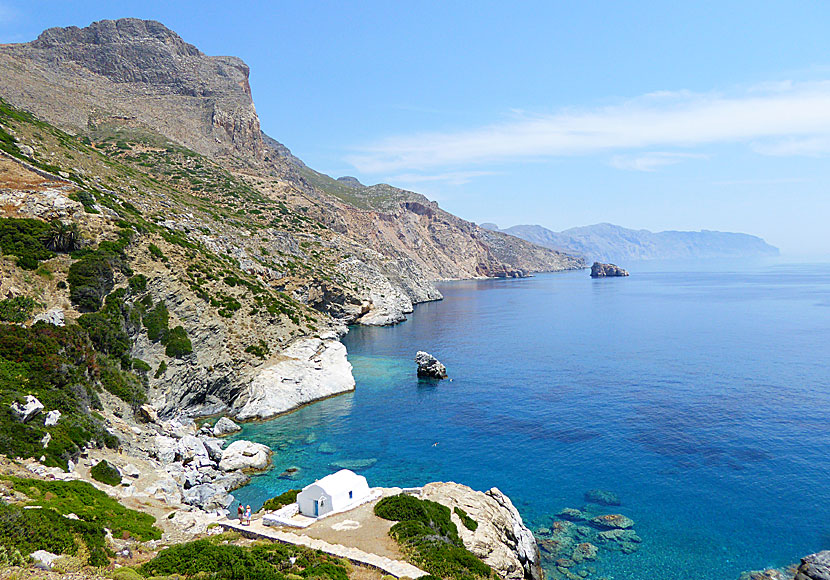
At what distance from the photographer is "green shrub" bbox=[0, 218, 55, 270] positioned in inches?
1779

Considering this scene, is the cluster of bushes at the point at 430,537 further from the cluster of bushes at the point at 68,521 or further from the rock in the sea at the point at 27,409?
the rock in the sea at the point at 27,409

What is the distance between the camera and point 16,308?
133 ft

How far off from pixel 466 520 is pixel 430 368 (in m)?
46.6

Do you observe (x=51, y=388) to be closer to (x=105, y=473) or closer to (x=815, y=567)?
(x=105, y=473)

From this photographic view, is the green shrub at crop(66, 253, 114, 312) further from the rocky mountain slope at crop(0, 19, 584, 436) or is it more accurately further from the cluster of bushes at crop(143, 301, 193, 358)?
the cluster of bushes at crop(143, 301, 193, 358)

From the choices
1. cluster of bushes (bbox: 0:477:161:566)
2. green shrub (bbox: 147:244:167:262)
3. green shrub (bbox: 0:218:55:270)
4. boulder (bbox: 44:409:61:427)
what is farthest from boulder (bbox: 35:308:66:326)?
cluster of bushes (bbox: 0:477:161:566)

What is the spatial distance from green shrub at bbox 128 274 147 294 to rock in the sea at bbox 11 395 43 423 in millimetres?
24516

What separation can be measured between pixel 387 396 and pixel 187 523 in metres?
40.1

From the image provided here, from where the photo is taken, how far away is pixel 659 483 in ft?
130

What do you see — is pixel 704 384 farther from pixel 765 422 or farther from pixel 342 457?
pixel 342 457

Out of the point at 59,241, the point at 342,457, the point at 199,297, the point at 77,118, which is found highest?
the point at 77,118

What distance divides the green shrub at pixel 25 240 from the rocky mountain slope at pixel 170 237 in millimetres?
158

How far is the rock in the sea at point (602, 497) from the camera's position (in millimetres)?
37281

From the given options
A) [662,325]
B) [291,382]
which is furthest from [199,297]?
[662,325]
